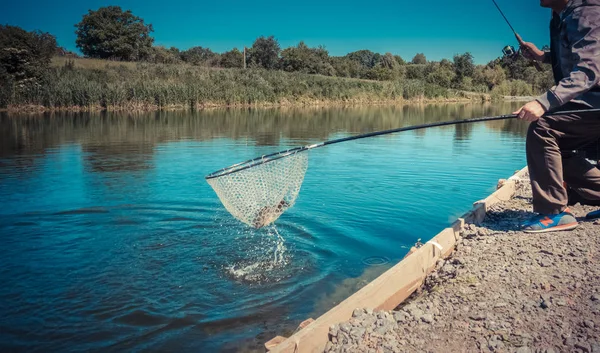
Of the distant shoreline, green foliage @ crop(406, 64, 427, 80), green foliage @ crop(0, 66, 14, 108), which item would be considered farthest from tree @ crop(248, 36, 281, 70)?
green foliage @ crop(0, 66, 14, 108)

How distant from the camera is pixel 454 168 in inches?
460

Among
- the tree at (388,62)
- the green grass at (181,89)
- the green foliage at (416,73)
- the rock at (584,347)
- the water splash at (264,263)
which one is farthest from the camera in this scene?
the tree at (388,62)

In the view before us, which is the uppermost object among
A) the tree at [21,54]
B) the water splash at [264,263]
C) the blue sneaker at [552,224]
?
the tree at [21,54]

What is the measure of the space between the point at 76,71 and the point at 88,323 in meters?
43.6

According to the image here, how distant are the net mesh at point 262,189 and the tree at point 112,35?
6767 cm

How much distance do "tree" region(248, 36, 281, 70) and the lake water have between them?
2617 inches

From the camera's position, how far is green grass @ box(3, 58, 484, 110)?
3409 cm

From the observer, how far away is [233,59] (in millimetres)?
79875

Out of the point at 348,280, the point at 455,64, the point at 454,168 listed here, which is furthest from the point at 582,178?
the point at 455,64

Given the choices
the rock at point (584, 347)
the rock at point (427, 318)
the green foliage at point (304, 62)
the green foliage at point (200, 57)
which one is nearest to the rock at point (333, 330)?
the rock at point (427, 318)

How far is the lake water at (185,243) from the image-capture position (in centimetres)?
414

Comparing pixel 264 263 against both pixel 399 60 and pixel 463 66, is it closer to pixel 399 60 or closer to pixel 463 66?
pixel 463 66

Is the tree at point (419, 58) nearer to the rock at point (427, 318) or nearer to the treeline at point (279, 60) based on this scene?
→ the treeline at point (279, 60)

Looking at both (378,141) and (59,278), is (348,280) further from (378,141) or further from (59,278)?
(378,141)
